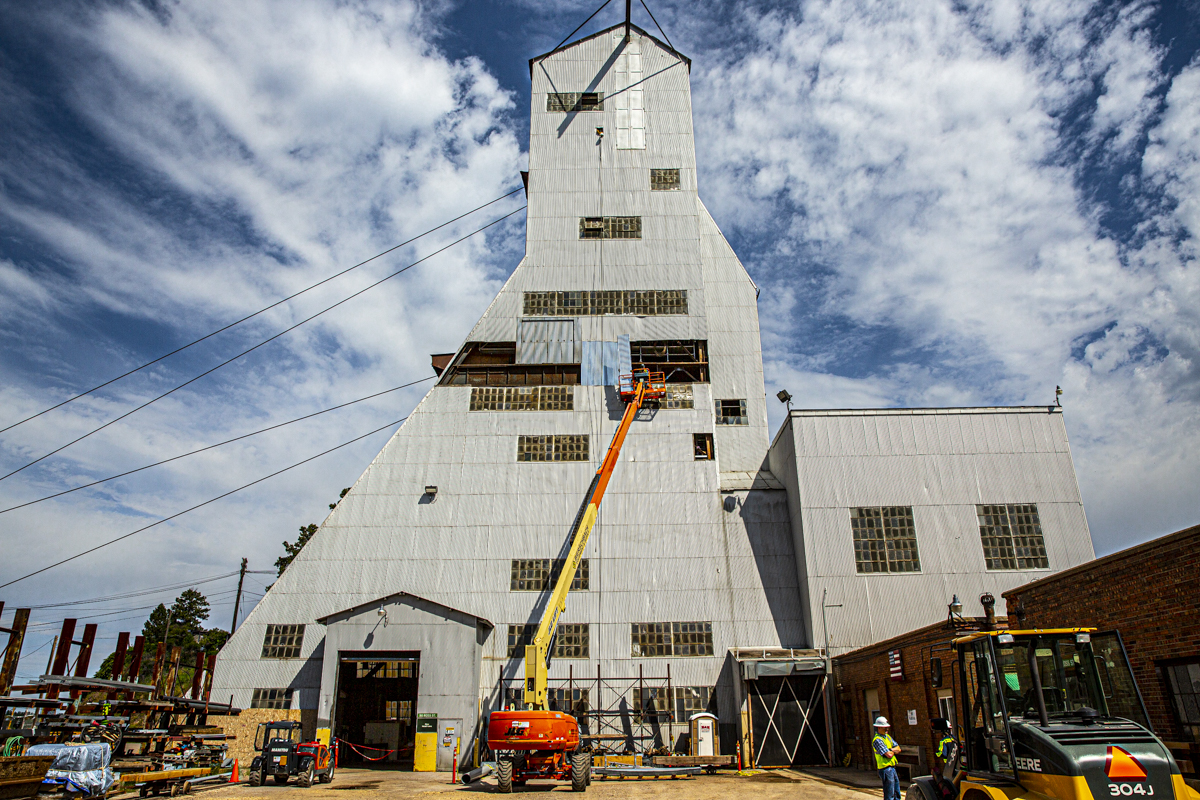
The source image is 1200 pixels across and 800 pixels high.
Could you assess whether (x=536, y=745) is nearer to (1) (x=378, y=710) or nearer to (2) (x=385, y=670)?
(2) (x=385, y=670)

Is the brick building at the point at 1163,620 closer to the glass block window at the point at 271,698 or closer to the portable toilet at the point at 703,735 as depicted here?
the portable toilet at the point at 703,735

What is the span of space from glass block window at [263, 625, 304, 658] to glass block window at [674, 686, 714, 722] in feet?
46.7

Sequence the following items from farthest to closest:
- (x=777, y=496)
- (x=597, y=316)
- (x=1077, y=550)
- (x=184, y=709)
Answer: (x=597, y=316) < (x=777, y=496) < (x=1077, y=550) < (x=184, y=709)

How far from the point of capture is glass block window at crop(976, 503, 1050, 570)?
2472 cm

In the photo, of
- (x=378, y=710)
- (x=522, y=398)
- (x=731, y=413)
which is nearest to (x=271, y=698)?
(x=378, y=710)

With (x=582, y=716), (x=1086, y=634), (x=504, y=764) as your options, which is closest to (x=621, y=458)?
(x=582, y=716)

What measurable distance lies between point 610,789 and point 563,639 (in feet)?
25.8

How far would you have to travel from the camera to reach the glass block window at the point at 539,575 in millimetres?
26391

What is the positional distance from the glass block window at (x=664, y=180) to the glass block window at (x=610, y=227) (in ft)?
6.86

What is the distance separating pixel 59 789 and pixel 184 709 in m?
7.77

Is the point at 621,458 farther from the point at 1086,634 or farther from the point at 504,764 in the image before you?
the point at 1086,634

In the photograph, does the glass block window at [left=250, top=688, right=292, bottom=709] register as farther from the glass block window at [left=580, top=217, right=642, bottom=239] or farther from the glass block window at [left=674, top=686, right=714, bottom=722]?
the glass block window at [left=580, top=217, right=642, bottom=239]

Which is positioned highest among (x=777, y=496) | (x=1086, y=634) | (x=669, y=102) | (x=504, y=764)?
(x=669, y=102)

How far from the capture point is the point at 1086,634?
7.98m
